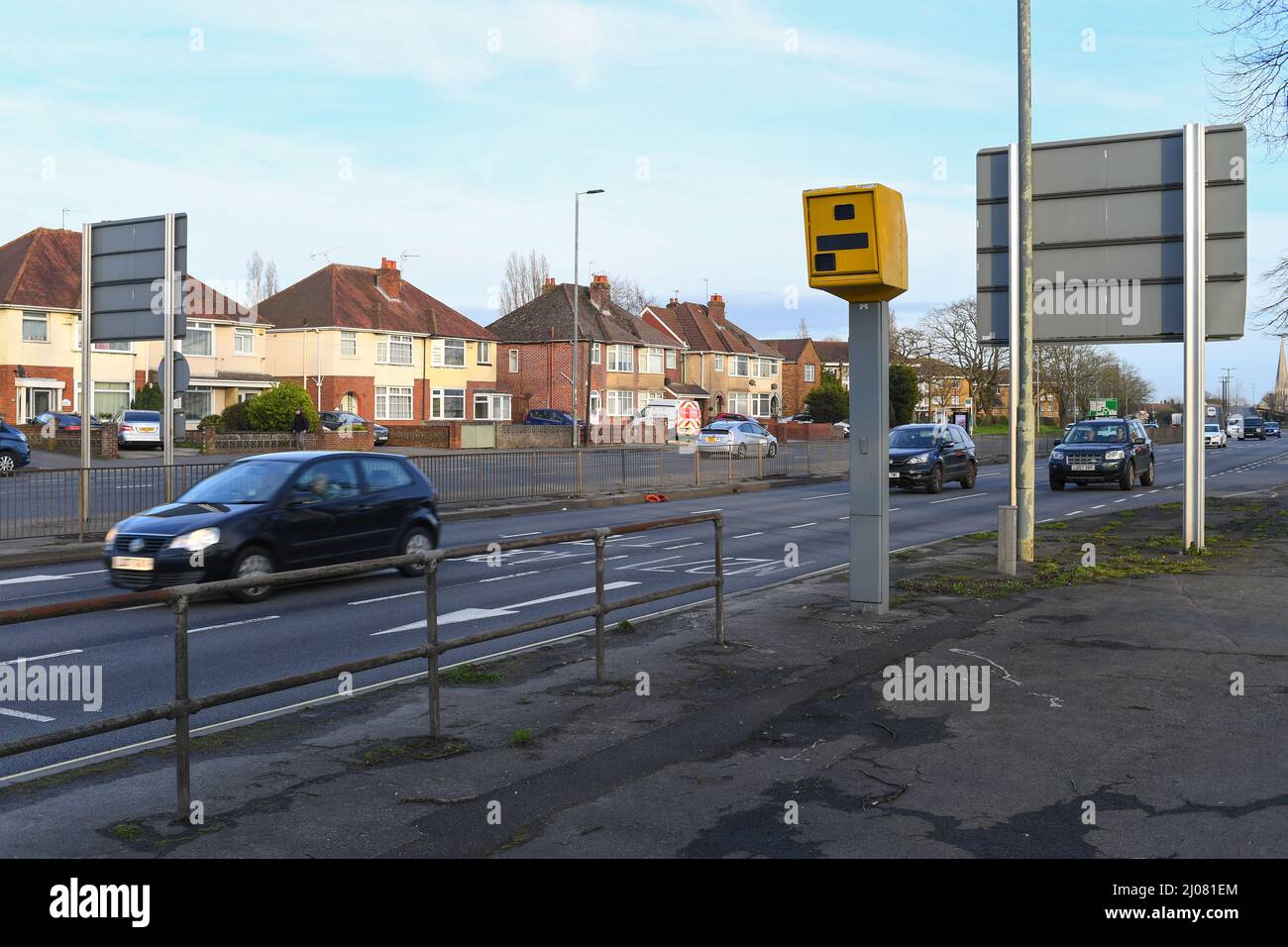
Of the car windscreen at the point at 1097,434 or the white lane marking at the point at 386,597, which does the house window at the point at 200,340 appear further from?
the white lane marking at the point at 386,597

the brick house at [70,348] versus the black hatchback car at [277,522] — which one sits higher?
the brick house at [70,348]

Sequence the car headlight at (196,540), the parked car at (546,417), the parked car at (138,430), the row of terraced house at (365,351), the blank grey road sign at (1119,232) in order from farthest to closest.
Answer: the parked car at (546,417) → the row of terraced house at (365,351) → the parked car at (138,430) → the blank grey road sign at (1119,232) → the car headlight at (196,540)

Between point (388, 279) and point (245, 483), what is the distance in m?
59.6

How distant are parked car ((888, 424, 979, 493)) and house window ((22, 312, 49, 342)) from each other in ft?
131

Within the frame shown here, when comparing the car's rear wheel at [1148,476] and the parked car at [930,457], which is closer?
the parked car at [930,457]

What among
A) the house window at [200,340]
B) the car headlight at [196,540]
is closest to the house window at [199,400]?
the house window at [200,340]

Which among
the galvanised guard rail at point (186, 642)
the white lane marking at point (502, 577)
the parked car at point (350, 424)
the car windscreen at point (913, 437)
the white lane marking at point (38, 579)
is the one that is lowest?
the white lane marking at point (38, 579)

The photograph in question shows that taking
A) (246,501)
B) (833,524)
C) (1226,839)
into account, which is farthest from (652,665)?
(833,524)

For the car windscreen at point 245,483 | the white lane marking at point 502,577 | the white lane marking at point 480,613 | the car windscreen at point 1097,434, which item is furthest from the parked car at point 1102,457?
the car windscreen at point 245,483

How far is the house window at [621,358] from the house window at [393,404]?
1517 centimetres

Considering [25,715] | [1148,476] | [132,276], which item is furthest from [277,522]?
[1148,476]

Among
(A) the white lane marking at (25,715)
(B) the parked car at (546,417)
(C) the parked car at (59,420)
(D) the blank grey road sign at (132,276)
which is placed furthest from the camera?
(B) the parked car at (546,417)

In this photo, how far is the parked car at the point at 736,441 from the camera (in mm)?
38850

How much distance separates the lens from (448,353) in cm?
7156
